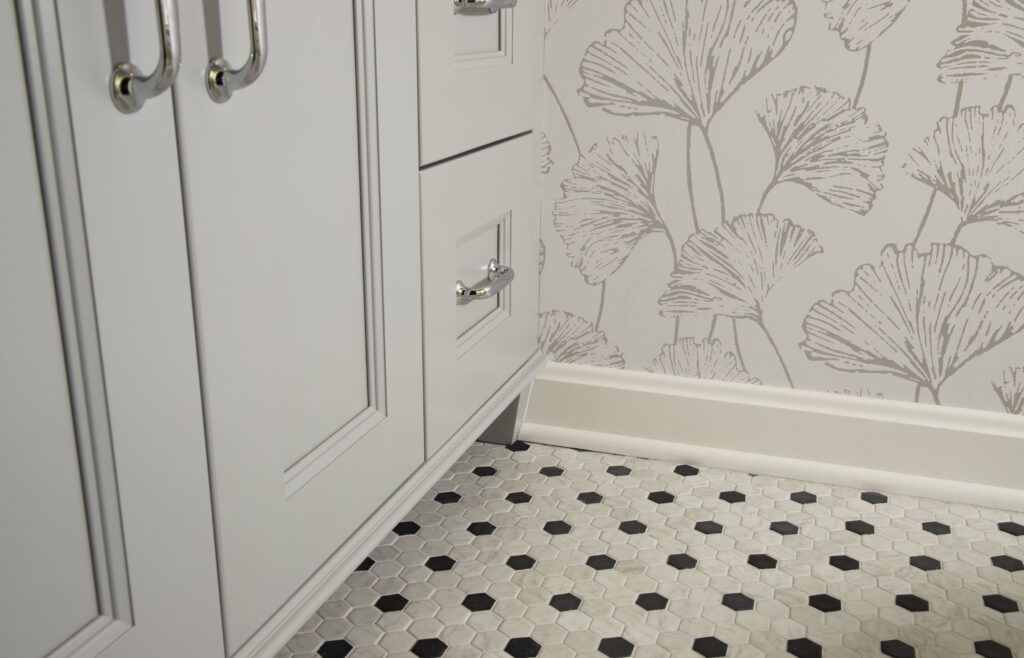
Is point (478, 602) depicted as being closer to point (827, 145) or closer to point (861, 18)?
point (827, 145)

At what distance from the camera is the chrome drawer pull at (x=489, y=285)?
122 centimetres

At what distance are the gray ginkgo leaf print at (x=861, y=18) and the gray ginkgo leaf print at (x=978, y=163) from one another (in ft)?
0.52

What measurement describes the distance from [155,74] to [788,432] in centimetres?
118

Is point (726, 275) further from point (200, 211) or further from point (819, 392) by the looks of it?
point (200, 211)

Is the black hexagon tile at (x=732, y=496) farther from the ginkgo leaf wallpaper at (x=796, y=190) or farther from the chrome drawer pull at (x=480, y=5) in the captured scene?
the chrome drawer pull at (x=480, y=5)

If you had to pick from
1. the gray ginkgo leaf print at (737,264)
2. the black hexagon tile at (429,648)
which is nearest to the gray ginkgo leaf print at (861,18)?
the gray ginkgo leaf print at (737,264)

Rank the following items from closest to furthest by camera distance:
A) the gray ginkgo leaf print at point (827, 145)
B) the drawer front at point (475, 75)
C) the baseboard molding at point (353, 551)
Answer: the baseboard molding at point (353, 551), the drawer front at point (475, 75), the gray ginkgo leaf print at point (827, 145)

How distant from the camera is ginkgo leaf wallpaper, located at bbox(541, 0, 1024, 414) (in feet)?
4.39

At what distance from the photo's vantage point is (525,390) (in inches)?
62.8

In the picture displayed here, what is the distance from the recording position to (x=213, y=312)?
2.35ft

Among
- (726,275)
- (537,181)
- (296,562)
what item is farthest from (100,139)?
(726,275)

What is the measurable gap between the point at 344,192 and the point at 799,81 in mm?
795

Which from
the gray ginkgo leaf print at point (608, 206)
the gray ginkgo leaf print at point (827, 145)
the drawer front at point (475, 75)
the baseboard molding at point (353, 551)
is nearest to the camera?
the baseboard molding at point (353, 551)

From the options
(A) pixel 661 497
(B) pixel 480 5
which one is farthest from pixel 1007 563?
(B) pixel 480 5
